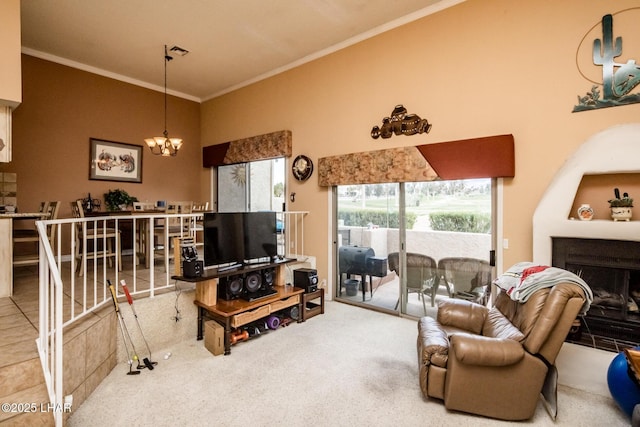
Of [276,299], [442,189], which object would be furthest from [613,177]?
[276,299]

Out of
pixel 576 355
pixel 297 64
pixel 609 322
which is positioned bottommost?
pixel 576 355

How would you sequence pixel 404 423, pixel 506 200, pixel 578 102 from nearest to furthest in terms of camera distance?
pixel 404 423
pixel 578 102
pixel 506 200

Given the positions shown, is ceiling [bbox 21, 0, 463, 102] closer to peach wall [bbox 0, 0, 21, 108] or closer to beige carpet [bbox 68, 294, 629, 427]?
peach wall [bbox 0, 0, 21, 108]

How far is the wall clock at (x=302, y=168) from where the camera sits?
203 inches

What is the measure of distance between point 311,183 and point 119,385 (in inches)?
140

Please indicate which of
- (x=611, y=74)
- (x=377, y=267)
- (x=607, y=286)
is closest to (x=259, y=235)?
(x=377, y=267)

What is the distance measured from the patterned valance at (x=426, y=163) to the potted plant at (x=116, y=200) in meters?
3.71

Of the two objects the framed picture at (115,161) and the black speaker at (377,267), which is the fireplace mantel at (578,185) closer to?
the black speaker at (377,267)

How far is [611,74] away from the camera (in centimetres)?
292

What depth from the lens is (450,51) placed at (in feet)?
12.5

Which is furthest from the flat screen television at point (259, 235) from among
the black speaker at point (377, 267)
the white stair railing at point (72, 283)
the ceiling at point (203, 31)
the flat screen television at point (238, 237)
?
the ceiling at point (203, 31)

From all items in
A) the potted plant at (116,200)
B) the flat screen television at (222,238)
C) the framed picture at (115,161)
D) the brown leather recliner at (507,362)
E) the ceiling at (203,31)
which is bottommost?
the brown leather recliner at (507,362)

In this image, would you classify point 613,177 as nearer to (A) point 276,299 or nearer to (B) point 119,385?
(A) point 276,299

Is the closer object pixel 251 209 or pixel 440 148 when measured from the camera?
pixel 440 148
